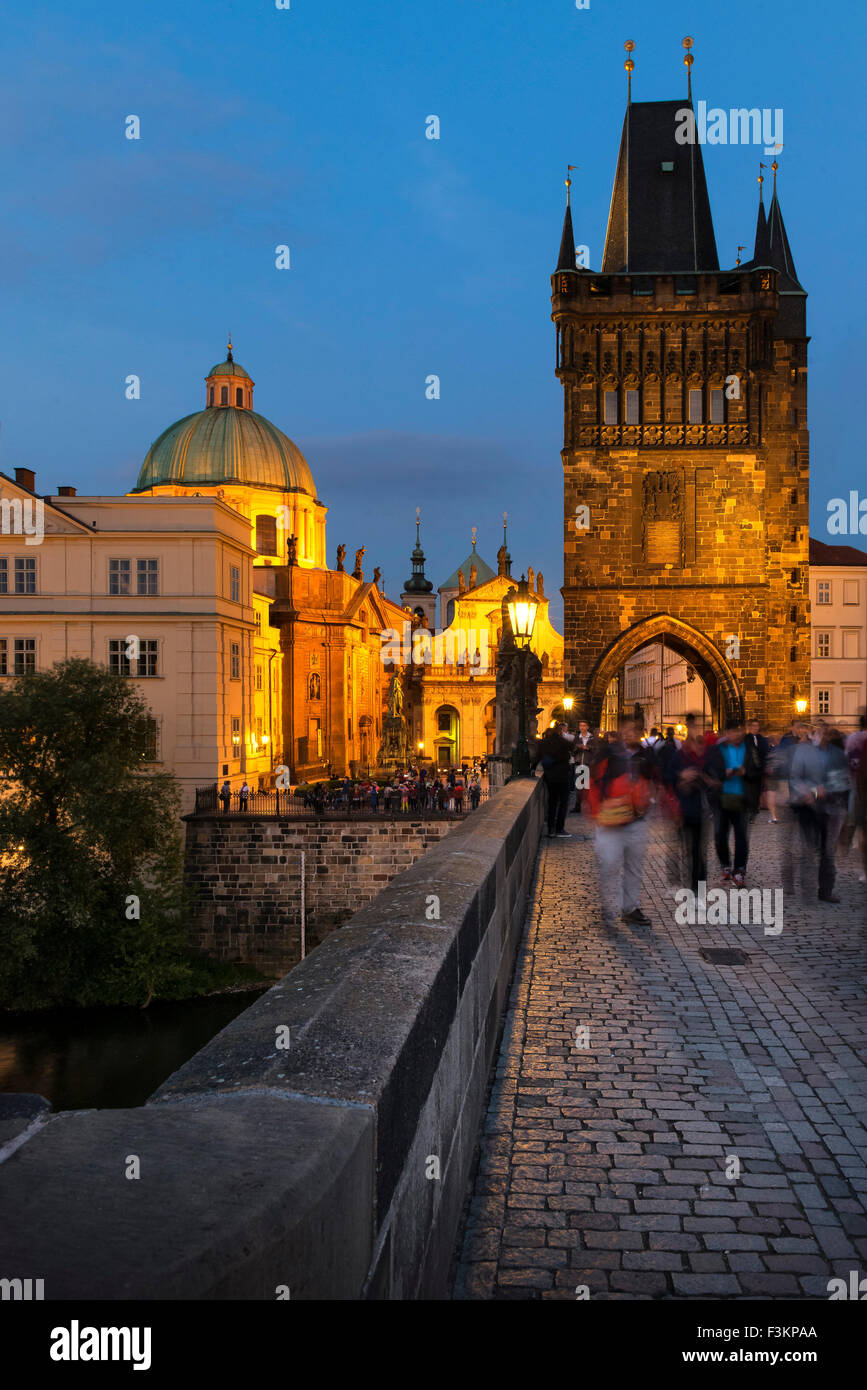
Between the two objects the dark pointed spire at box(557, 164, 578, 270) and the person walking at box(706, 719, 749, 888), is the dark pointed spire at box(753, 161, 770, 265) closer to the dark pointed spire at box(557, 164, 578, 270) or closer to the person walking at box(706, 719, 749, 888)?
the dark pointed spire at box(557, 164, 578, 270)

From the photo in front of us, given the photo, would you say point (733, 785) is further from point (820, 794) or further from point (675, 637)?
point (675, 637)

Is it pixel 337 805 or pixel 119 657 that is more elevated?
pixel 119 657

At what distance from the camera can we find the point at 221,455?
211 ft

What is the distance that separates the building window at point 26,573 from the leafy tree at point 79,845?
6.75 m

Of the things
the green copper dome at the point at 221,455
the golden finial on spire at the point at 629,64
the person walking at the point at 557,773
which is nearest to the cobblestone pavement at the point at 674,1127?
the person walking at the point at 557,773

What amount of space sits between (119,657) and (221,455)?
32.9 metres

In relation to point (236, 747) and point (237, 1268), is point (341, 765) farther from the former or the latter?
point (237, 1268)

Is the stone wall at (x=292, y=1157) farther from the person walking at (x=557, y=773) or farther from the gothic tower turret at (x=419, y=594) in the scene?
the gothic tower turret at (x=419, y=594)

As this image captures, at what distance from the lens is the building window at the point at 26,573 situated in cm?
3450

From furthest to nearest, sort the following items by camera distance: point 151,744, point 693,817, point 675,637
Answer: point 675,637
point 151,744
point 693,817

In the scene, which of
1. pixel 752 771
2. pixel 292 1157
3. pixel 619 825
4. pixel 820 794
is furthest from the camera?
pixel 752 771

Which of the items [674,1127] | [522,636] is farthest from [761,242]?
[674,1127]
